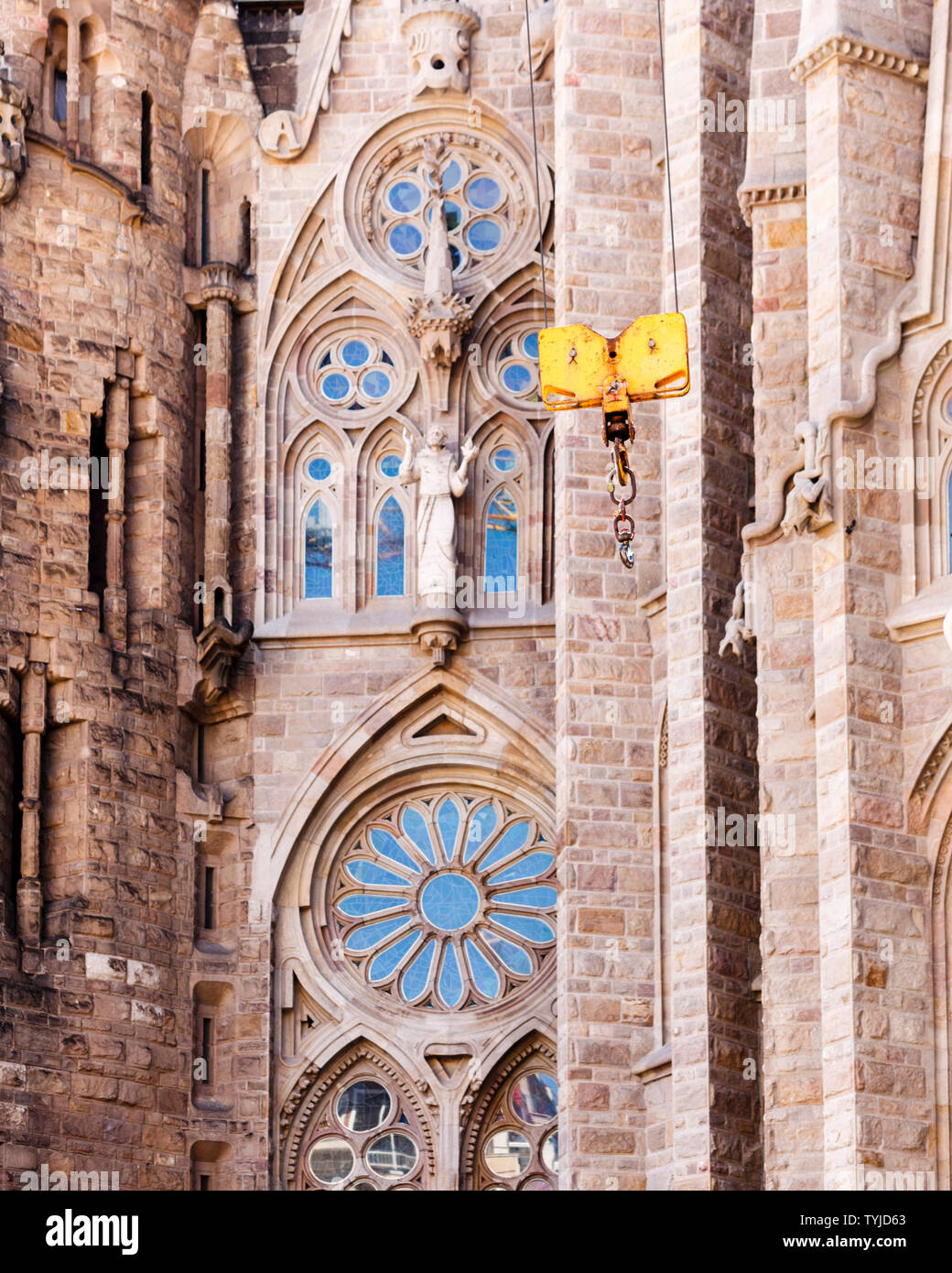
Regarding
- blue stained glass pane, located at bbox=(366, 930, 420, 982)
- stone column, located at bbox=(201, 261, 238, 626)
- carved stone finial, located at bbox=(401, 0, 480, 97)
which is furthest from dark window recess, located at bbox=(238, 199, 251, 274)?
blue stained glass pane, located at bbox=(366, 930, 420, 982)

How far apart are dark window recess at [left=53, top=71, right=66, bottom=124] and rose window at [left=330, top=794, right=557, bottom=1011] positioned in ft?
24.1

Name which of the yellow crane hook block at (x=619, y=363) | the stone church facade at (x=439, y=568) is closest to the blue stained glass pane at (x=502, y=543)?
the stone church facade at (x=439, y=568)

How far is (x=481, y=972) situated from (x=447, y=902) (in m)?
0.75

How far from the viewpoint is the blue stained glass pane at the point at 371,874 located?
3612cm

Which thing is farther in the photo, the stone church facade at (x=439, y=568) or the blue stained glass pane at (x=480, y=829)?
the blue stained glass pane at (x=480, y=829)

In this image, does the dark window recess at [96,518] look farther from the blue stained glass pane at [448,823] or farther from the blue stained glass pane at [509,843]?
the blue stained glass pane at [509,843]

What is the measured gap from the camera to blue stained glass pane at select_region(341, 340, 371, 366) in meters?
37.5

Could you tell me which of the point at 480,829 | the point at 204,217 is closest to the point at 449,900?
the point at 480,829

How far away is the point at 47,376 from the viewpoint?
3588cm

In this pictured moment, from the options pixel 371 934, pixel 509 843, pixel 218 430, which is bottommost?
pixel 371 934

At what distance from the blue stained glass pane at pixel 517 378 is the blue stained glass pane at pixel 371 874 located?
473 centimetres

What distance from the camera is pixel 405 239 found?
1481 inches

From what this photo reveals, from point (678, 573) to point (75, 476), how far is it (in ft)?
23.0

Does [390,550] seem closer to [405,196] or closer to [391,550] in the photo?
[391,550]
